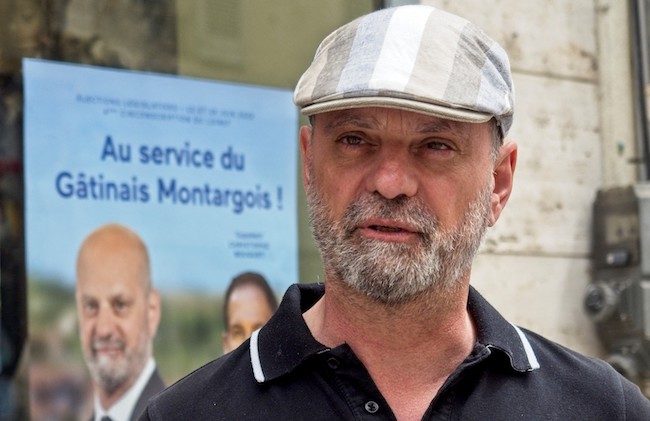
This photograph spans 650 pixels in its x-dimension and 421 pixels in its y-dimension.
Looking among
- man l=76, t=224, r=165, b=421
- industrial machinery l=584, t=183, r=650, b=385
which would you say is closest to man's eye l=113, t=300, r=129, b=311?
man l=76, t=224, r=165, b=421

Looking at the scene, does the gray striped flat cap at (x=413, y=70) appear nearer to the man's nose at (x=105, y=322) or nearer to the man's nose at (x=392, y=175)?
the man's nose at (x=392, y=175)

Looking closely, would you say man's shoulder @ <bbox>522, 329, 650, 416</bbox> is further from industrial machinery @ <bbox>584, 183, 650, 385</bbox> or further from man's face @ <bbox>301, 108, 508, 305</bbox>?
industrial machinery @ <bbox>584, 183, 650, 385</bbox>

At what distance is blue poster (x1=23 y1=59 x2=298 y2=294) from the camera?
4500 mm

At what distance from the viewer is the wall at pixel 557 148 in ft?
18.5

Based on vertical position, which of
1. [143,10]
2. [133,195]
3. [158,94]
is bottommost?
[133,195]

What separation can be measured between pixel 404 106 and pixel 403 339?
0.43 m

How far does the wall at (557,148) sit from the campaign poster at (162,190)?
1.03 m

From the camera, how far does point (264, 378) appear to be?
223 cm

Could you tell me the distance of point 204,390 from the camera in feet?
7.39

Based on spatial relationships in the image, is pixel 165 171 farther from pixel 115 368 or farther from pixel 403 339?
pixel 403 339

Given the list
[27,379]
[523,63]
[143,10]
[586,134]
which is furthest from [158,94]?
[586,134]

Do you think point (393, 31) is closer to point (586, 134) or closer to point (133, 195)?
point (133, 195)

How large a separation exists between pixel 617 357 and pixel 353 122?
374 cm

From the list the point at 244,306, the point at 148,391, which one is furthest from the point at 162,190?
the point at 148,391
